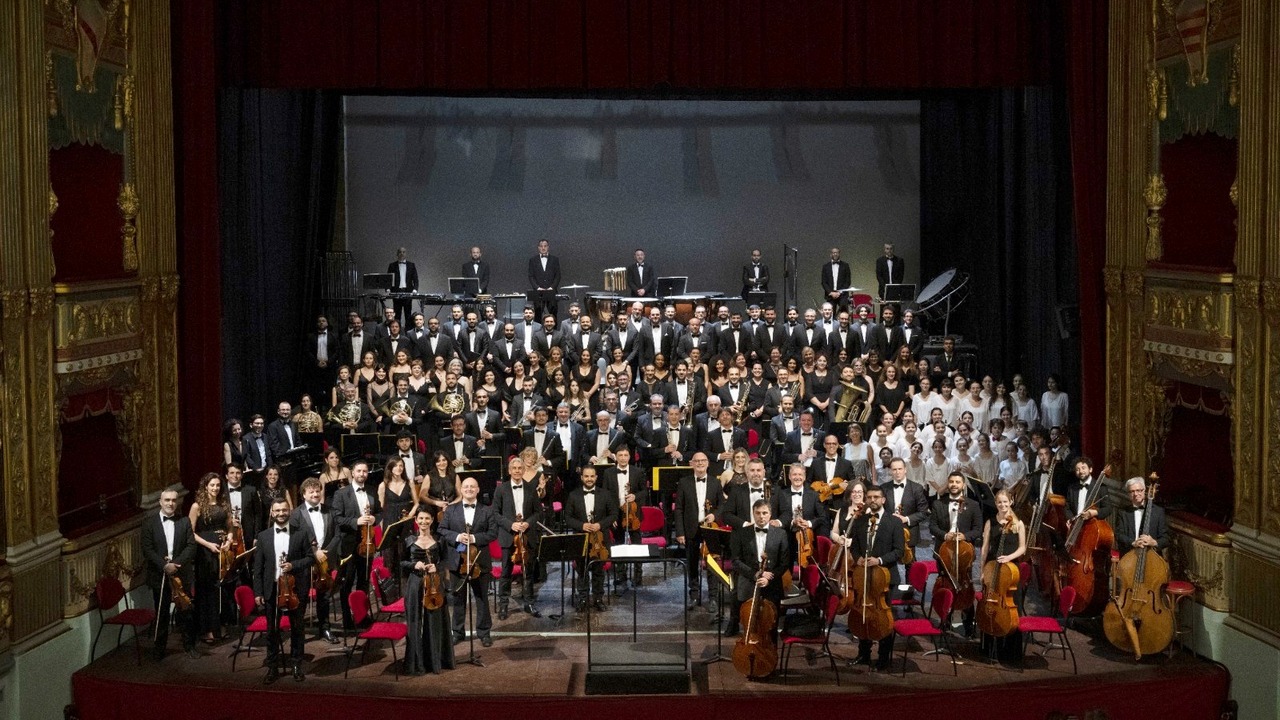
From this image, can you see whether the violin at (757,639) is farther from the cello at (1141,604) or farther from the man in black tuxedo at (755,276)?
the man in black tuxedo at (755,276)

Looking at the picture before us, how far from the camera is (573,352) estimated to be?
15961 millimetres

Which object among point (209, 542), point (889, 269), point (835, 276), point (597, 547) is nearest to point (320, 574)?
point (209, 542)

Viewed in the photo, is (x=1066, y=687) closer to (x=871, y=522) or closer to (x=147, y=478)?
(x=871, y=522)

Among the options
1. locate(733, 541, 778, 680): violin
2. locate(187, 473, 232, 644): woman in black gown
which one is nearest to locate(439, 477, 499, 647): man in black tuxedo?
locate(187, 473, 232, 644): woman in black gown

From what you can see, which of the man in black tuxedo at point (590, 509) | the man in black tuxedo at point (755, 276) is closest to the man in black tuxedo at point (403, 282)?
the man in black tuxedo at point (755, 276)

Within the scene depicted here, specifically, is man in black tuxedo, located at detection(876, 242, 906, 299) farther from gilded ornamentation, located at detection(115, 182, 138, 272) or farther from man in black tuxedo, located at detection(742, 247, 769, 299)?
gilded ornamentation, located at detection(115, 182, 138, 272)

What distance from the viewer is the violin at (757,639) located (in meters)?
10.1

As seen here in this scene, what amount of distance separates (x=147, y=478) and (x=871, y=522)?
609 cm

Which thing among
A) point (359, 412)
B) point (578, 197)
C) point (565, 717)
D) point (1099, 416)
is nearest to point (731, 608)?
point (565, 717)

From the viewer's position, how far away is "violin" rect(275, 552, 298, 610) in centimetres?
1021

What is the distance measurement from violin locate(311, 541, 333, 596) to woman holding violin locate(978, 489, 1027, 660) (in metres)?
4.97

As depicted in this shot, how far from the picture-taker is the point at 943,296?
18375 mm

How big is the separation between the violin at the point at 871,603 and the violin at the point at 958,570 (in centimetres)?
59

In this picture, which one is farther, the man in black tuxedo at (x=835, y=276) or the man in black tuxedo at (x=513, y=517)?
the man in black tuxedo at (x=835, y=276)
